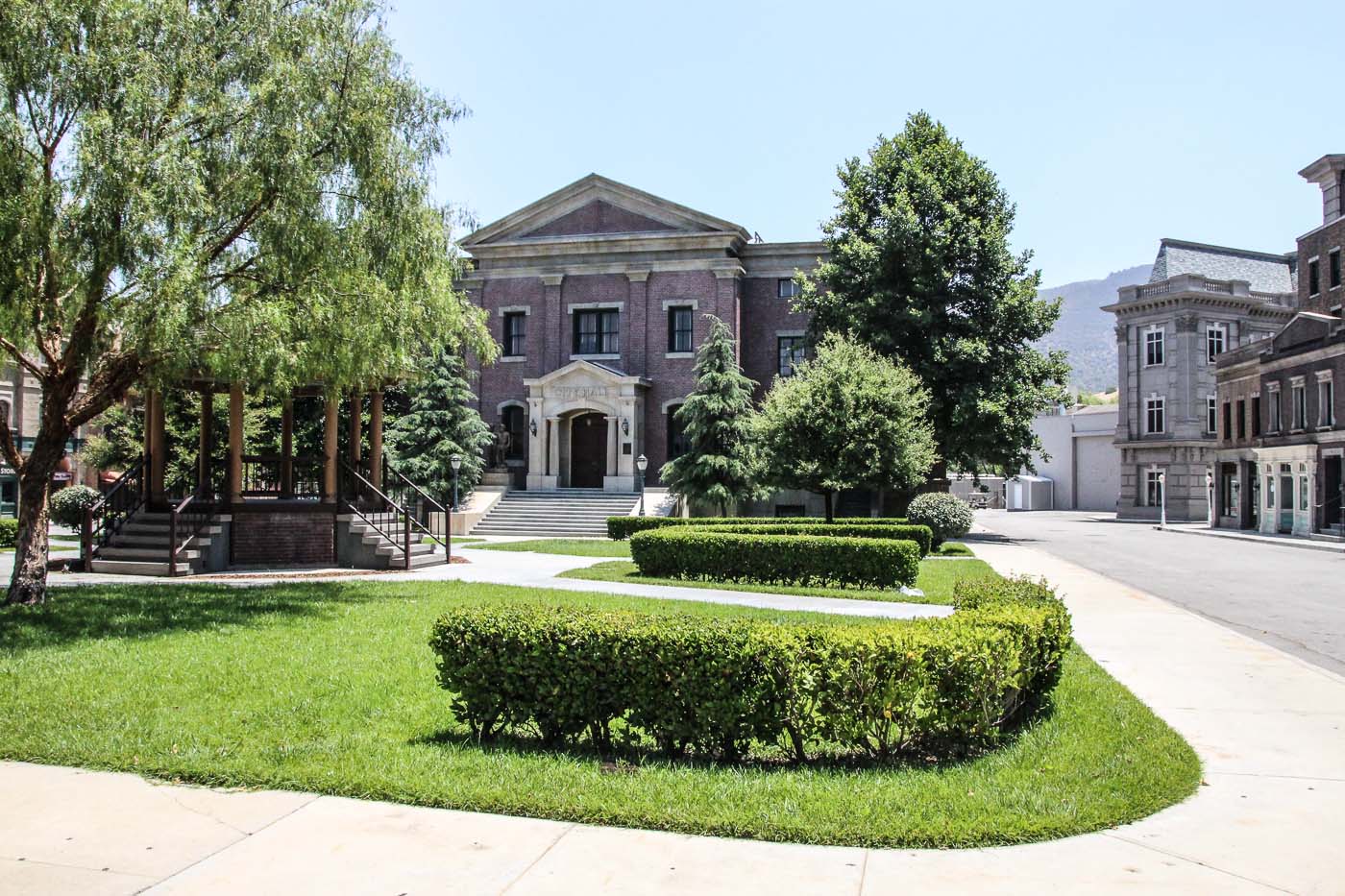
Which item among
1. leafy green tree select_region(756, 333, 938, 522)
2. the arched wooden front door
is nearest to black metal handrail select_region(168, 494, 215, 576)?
leafy green tree select_region(756, 333, 938, 522)

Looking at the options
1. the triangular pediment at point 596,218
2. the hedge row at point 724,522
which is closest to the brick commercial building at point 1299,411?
the hedge row at point 724,522

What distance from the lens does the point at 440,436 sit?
1385 inches

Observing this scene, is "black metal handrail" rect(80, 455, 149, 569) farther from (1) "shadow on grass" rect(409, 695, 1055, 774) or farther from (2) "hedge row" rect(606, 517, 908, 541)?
(1) "shadow on grass" rect(409, 695, 1055, 774)

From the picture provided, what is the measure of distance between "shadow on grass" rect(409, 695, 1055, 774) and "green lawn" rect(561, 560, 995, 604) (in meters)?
6.89

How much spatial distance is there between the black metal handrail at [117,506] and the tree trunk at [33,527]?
5.32 m

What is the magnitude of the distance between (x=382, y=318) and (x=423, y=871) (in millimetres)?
9143

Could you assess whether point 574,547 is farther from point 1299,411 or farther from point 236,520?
point 1299,411

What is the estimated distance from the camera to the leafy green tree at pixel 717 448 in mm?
32688

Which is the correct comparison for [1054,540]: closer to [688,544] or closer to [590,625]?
[688,544]

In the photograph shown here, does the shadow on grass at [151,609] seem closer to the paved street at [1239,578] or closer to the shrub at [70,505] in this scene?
the paved street at [1239,578]

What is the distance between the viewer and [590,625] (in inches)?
245

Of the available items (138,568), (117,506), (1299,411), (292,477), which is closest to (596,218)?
(292,477)

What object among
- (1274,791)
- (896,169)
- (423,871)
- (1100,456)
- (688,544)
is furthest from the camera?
(1100,456)

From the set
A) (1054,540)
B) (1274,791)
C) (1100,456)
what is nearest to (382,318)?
(1274,791)
